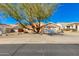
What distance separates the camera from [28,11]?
12.9 meters

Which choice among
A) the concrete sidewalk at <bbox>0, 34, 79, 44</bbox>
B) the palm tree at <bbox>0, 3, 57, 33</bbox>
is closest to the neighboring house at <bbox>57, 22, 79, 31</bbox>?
the concrete sidewalk at <bbox>0, 34, 79, 44</bbox>

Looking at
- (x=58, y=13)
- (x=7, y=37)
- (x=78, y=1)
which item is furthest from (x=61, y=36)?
(x=7, y=37)

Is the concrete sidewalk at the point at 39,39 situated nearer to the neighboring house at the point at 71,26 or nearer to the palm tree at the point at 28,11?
the neighboring house at the point at 71,26

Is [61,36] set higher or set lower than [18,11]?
lower

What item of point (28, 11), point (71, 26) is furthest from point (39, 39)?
point (71, 26)

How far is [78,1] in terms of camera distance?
12367mm

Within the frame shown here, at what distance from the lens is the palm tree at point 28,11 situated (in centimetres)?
1263

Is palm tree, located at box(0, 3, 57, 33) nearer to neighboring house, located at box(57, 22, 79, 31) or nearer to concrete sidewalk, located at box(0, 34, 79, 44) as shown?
concrete sidewalk, located at box(0, 34, 79, 44)

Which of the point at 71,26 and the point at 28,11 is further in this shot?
the point at 28,11

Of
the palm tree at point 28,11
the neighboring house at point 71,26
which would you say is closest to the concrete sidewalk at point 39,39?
the neighboring house at point 71,26

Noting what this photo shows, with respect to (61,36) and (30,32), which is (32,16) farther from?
(61,36)

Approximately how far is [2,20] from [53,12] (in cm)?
310

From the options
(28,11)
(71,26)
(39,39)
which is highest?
(28,11)

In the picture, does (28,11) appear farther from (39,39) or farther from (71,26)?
(71,26)
